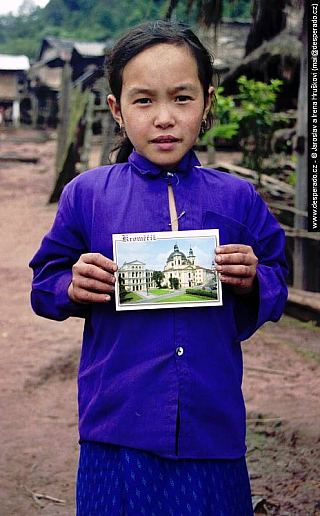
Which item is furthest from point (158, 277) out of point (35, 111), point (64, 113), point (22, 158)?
point (35, 111)

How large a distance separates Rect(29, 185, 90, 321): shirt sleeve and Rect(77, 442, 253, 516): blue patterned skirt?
35cm

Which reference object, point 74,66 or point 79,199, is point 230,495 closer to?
point 79,199

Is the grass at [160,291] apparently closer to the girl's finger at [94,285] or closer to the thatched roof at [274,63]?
the girl's finger at [94,285]

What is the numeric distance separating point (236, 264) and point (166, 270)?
16cm

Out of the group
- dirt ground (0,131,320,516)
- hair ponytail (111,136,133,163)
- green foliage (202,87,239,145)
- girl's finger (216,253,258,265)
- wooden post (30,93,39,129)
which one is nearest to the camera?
girl's finger (216,253,258,265)

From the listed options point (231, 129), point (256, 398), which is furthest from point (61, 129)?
point (256, 398)

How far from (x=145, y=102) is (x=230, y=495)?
976 mm

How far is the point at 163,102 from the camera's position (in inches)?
67.6

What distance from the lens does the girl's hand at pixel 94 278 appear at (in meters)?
1.63

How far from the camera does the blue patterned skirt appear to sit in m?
1.68

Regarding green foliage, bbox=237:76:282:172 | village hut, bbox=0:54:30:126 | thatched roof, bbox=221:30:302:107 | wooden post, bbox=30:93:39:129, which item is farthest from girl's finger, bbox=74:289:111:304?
village hut, bbox=0:54:30:126

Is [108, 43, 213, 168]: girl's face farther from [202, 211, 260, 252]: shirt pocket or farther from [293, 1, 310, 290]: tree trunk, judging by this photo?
[293, 1, 310, 290]: tree trunk

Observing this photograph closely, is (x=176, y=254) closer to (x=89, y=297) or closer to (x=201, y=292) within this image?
(x=201, y=292)

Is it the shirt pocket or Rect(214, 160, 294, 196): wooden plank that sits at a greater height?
the shirt pocket
